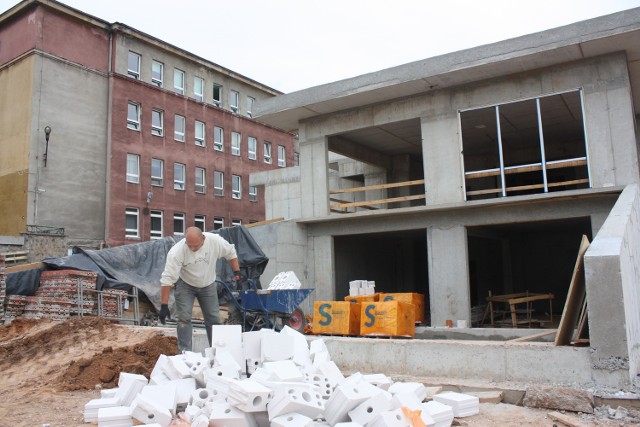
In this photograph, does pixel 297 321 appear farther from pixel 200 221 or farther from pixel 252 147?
pixel 252 147

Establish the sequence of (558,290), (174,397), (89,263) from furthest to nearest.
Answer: (558,290) → (89,263) → (174,397)

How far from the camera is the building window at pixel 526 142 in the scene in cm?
1403

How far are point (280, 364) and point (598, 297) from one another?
3531 millimetres

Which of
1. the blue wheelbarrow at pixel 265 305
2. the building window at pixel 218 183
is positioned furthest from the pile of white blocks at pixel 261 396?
the building window at pixel 218 183

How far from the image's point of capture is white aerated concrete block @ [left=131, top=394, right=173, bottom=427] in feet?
16.6

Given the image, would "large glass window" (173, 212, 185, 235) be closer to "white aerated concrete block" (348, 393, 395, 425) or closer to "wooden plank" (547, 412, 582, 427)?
"white aerated concrete block" (348, 393, 395, 425)

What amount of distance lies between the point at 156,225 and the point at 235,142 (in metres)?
9.38

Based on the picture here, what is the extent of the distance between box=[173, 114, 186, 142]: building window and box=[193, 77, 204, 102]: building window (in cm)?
217

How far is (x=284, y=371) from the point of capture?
18.5ft

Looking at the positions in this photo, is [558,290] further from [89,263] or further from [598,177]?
[89,263]

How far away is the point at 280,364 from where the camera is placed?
19.2ft

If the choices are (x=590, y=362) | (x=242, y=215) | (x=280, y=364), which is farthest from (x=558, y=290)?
(x=242, y=215)

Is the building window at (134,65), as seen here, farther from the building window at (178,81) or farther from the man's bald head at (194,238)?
the man's bald head at (194,238)

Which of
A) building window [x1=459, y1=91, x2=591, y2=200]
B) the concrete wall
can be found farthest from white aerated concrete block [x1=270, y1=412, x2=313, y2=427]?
building window [x1=459, y1=91, x2=591, y2=200]
